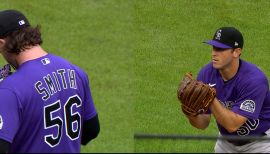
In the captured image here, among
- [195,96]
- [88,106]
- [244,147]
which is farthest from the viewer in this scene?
[195,96]

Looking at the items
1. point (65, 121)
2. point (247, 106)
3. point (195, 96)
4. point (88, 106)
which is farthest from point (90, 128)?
point (247, 106)

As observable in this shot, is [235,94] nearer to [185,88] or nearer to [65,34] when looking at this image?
[185,88]

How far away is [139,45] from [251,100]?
5009 millimetres

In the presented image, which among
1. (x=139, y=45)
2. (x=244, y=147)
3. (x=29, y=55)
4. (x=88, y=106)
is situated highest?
(x=29, y=55)

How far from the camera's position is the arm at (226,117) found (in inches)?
221

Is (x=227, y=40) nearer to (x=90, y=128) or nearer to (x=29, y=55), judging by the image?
(x=90, y=128)

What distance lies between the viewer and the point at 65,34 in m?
10.9

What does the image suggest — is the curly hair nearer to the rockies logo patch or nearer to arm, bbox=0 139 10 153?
arm, bbox=0 139 10 153

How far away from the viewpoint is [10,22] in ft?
14.2

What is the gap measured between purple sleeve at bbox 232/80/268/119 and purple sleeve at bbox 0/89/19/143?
2.24m

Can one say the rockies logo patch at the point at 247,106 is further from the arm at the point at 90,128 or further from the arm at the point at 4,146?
the arm at the point at 4,146

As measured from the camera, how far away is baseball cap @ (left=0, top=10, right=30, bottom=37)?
429 centimetres

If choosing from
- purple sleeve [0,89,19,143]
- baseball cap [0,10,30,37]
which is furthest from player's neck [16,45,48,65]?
purple sleeve [0,89,19,143]

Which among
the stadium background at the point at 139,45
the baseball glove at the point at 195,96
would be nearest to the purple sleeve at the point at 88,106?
the baseball glove at the point at 195,96
